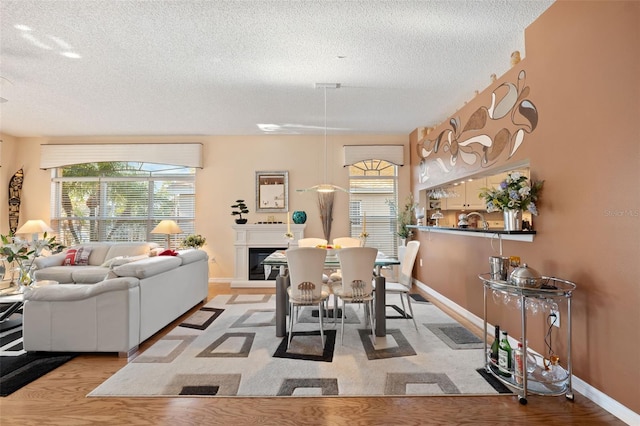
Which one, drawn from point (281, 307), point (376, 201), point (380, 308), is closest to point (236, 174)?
point (376, 201)

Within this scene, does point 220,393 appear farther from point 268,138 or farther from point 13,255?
point 268,138

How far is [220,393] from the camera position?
7.07 feet

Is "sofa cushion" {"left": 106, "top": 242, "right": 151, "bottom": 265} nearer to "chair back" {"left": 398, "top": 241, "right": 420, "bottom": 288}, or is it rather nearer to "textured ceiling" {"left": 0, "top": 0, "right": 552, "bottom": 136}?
"textured ceiling" {"left": 0, "top": 0, "right": 552, "bottom": 136}

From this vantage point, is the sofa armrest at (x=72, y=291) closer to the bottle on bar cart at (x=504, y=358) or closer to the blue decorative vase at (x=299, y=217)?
the bottle on bar cart at (x=504, y=358)

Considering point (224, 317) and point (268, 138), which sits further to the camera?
point (268, 138)

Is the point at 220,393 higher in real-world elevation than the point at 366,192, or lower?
lower

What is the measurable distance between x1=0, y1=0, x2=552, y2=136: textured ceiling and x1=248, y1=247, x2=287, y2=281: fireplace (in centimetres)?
235

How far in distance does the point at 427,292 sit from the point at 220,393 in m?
3.83

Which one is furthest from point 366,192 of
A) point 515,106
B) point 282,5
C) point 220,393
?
point 220,393

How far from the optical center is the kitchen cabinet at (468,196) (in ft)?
16.3

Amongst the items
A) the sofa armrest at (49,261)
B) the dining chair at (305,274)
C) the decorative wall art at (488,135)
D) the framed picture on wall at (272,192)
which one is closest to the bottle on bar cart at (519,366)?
the dining chair at (305,274)

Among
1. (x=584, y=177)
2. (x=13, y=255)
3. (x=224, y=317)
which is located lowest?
(x=224, y=317)

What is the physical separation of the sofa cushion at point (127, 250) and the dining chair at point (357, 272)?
152 inches

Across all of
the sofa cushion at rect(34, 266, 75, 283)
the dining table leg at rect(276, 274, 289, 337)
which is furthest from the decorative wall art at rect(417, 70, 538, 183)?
the sofa cushion at rect(34, 266, 75, 283)
